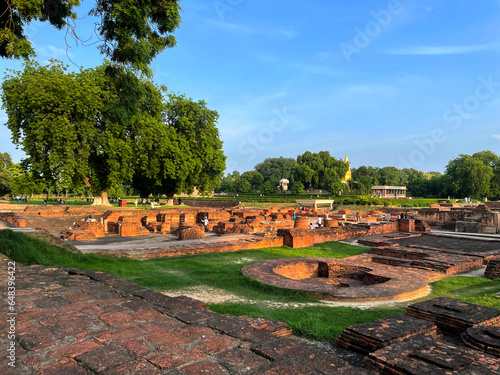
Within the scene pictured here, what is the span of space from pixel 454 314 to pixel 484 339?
78 centimetres

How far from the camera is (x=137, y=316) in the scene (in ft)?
9.41

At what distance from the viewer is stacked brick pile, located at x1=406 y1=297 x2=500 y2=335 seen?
343 centimetres

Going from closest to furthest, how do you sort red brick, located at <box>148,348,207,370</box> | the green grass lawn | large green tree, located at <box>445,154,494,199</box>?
1. red brick, located at <box>148,348,207,370</box>
2. the green grass lawn
3. large green tree, located at <box>445,154,494,199</box>

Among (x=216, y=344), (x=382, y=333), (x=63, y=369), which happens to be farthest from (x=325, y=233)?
(x=63, y=369)

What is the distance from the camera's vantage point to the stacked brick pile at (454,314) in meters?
3.43

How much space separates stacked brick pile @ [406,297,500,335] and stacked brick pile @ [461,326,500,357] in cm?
37

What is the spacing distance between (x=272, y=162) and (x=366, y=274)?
87.6m

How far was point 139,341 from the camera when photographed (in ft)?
7.67

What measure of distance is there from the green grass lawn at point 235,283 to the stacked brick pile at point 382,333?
0.43 meters

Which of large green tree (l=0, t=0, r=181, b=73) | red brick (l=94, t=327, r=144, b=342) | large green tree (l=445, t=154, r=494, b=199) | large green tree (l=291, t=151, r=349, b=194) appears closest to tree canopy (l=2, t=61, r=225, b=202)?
large green tree (l=0, t=0, r=181, b=73)

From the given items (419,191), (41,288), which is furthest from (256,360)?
(419,191)

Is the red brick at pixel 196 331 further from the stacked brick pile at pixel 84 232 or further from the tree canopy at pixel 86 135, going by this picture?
the tree canopy at pixel 86 135

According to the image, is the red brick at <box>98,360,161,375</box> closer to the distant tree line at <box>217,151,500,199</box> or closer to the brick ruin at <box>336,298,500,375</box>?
the brick ruin at <box>336,298,500,375</box>

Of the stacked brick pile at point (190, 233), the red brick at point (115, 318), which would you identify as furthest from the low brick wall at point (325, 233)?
the red brick at point (115, 318)
